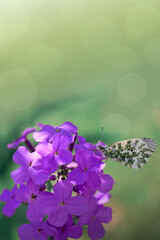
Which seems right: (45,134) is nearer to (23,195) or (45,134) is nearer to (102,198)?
(23,195)

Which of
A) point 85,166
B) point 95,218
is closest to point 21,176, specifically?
point 85,166

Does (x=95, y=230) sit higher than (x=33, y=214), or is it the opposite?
(x=33, y=214)

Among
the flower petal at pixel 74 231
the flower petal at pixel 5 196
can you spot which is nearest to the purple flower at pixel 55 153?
the flower petal at pixel 74 231

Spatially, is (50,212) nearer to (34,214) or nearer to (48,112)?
(34,214)

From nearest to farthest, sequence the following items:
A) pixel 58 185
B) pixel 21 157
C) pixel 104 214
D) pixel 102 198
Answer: pixel 58 185
pixel 21 157
pixel 104 214
pixel 102 198

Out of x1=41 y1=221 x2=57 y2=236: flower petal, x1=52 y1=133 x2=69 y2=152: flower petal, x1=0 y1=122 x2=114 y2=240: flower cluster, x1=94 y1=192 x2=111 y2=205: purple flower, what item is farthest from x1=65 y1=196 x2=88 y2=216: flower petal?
x1=94 y1=192 x2=111 y2=205: purple flower
